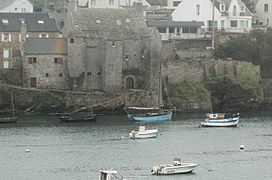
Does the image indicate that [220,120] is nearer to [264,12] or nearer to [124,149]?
[124,149]

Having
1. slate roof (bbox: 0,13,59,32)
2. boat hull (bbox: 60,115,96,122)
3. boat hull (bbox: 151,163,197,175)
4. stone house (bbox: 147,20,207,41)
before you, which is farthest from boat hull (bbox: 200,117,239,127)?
boat hull (bbox: 151,163,197,175)

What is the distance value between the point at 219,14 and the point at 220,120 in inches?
1205

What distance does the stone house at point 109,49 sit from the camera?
384 ft

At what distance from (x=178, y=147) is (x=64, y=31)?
101ft

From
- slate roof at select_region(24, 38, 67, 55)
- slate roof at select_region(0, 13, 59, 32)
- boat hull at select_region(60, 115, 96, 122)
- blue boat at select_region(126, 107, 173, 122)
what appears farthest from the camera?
slate roof at select_region(0, 13, 59, 32)

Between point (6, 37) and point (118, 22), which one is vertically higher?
point (118, 22)

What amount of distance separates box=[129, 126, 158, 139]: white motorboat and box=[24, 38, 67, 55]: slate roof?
65.9ft

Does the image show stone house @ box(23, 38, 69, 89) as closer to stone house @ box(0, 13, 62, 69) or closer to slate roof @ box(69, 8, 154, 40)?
stone house @ box(0, 13, 62, 69)

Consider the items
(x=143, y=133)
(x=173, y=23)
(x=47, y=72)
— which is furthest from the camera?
(x=173, y=23)

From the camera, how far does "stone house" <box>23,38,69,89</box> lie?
382 feet

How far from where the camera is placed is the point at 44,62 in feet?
384

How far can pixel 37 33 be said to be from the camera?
123 m

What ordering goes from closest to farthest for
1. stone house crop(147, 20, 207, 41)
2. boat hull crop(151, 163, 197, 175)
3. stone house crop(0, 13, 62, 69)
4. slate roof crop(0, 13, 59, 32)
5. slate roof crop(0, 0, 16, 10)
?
boat hull crop(151, 163, 197, 175)
stone house crop(0, 13, 62, 69)
slate roof crop(0, 13, 59, 32)
stone house crop(147, 20, 207, 41)
slate roof crop(0, 0, 16, 10)

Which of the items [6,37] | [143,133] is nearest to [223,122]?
[143,133]
